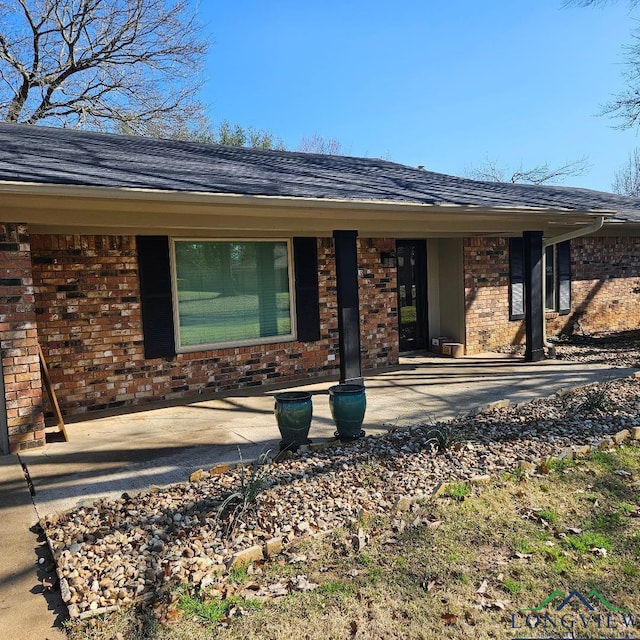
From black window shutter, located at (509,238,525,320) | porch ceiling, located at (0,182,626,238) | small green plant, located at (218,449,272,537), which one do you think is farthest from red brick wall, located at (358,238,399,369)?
small green plant, located at (218,449,272,537)

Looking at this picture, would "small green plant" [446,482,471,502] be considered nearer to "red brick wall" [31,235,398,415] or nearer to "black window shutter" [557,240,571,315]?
"red brick wall" [31,235,398,415]

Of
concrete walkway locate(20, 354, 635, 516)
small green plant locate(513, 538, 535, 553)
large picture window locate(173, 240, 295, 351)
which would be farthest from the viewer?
large picture window locate(173, 240, 295, 351)

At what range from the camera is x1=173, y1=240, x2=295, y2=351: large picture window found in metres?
6.92

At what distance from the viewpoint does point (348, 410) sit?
477 centimetres

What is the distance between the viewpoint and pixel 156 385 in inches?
265

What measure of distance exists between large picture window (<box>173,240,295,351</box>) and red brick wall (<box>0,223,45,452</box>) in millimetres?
2095

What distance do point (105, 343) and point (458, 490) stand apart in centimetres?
440

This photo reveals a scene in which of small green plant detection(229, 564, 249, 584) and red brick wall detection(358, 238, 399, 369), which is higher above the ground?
red brick wall detection(358, 238, 399, 369)

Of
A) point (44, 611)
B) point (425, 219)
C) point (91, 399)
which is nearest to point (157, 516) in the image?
point (44, 611)

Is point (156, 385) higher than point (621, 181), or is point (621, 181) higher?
point (621, 181)

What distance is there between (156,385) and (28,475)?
2.50 meters

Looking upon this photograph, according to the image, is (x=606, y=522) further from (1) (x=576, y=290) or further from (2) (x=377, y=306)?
(1) (x=576, y=290)

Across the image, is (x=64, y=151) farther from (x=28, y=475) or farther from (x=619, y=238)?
(x=619, y=238)

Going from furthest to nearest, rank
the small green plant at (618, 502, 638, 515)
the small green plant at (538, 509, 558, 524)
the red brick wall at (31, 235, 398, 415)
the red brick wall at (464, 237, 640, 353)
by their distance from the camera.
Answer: the red brick wall at (464, 237, 640, 353), the red brick wall at (31, 235, 398, 415), the small green plant at (618, 502, 638, 515), the small green plant at (538, 509, 558, 524)
